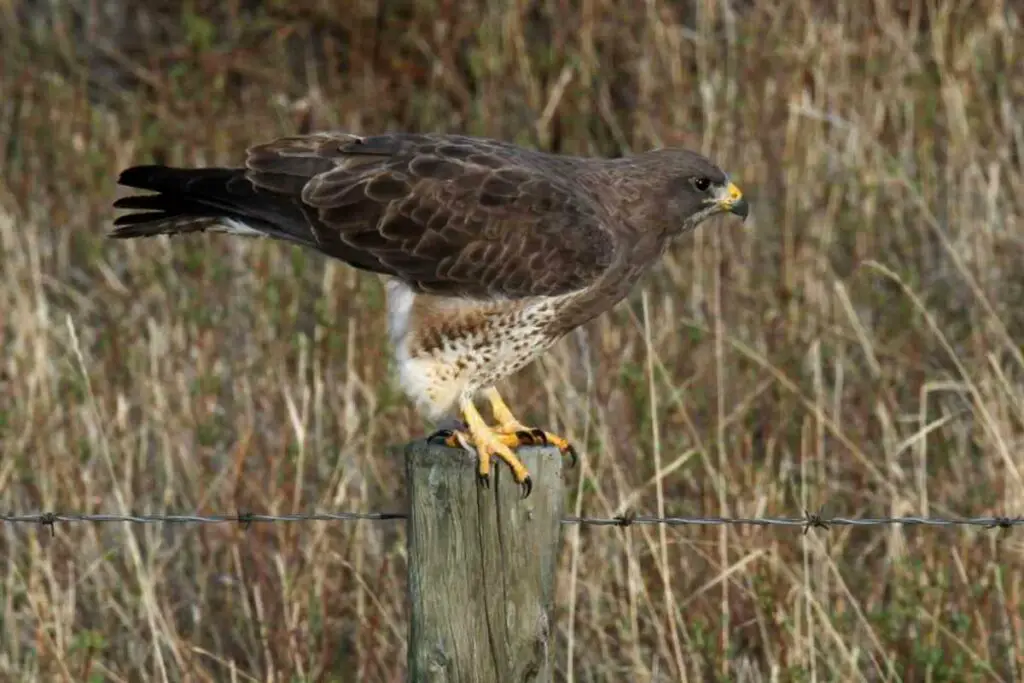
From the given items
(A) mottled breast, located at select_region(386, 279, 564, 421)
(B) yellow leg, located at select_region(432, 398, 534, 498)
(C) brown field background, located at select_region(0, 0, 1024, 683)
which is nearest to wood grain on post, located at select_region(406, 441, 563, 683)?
(B) yellow leg, located at select_region(432, 398, 534, 498)

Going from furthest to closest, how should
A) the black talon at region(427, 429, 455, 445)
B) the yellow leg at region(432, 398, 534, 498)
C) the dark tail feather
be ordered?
the dark tail feather, the black talon at region(427, 429, 455, 445), the yellow leg at region(432, 398, 534, 498)

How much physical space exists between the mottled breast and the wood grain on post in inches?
38.6

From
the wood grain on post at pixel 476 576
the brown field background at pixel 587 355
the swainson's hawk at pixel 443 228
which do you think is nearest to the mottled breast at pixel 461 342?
the swainson's hawk at pixel 443 228

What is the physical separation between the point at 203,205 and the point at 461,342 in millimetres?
697

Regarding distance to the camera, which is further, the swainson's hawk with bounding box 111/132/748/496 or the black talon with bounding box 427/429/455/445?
the swainson's hawk with bounding box 111/132/748/496

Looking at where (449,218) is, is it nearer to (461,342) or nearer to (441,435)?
(461,342)

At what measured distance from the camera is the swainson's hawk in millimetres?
4371

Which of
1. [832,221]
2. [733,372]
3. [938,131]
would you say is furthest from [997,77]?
[733,372]

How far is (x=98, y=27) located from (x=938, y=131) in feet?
14.9

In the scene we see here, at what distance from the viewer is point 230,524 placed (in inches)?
199

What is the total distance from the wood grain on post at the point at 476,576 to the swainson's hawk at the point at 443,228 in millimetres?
837

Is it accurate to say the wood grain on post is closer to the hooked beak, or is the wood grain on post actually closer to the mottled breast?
the mottled breast

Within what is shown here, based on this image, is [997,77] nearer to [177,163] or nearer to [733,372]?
[733,372]

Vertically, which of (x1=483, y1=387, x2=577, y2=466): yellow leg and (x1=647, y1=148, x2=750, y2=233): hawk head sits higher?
(x1=647, y1=148, x2=750, y2=233): hawk head
